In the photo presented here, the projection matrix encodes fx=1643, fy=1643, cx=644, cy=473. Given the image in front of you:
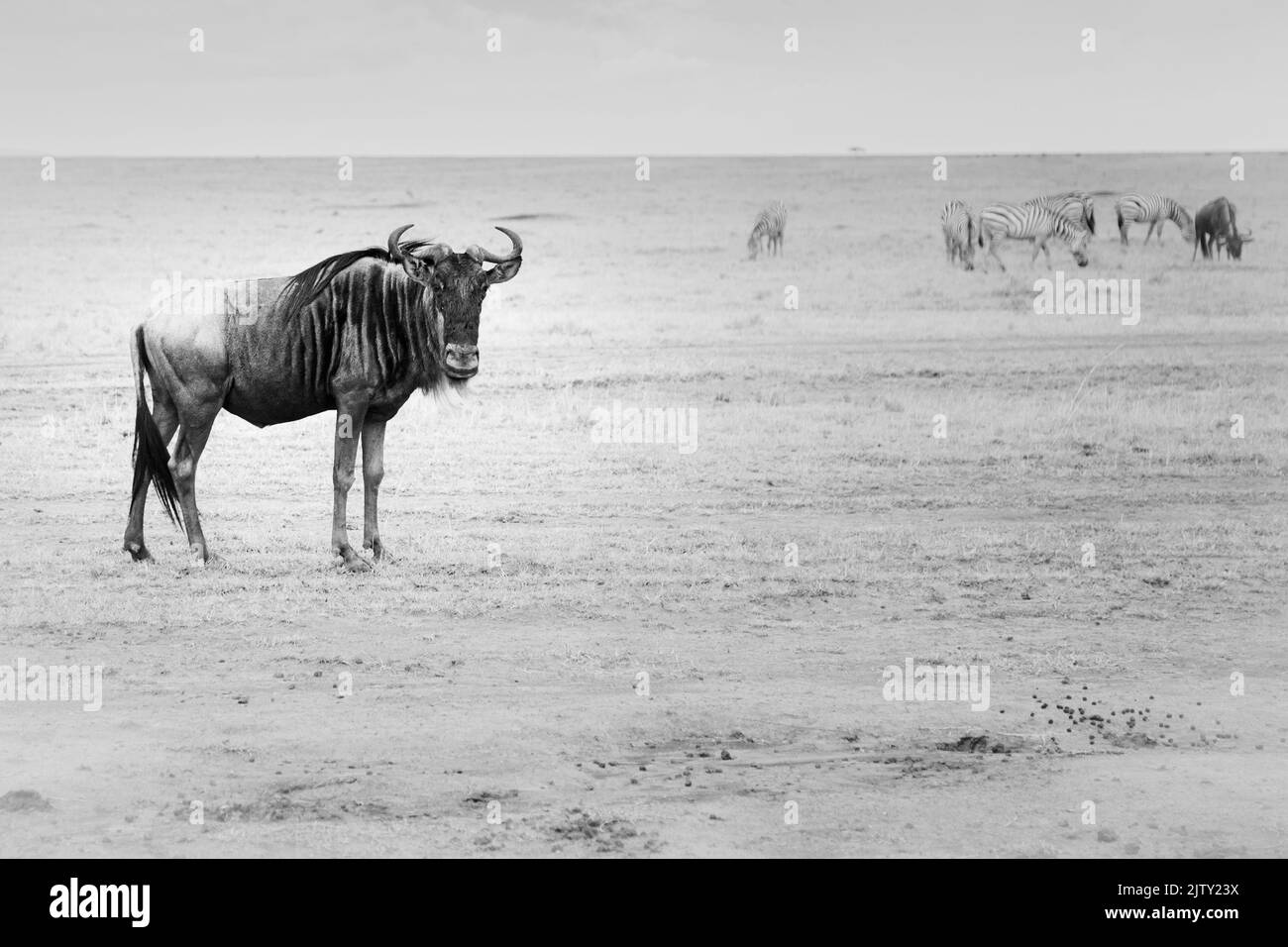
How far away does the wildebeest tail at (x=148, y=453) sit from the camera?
9.19 metres

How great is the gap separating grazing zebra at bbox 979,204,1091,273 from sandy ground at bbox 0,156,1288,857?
27.2 feet

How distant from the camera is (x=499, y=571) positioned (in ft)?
31.4

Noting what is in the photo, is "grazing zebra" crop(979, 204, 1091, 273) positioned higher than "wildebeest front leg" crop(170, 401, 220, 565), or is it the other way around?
"grazing zebra" crop(979, 204, 1091, 273)

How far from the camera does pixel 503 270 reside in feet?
29.7

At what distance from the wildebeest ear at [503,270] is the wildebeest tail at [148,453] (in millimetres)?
2069

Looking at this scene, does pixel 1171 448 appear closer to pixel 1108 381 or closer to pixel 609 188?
pixel 1108 381

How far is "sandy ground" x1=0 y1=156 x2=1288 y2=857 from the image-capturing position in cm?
598

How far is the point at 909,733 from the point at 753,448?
6686 millimetres

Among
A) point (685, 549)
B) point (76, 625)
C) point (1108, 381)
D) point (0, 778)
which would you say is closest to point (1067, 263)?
point (1108, 381)

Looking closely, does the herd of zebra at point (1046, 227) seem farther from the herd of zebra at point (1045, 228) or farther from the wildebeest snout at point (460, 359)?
the wildebeest snout at point (460, 359)

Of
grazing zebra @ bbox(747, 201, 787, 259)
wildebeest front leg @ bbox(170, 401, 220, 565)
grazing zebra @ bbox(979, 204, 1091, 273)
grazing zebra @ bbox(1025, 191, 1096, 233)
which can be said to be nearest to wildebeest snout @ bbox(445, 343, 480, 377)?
wildebeest front leg @ bbox(170, 401, 220, 565)

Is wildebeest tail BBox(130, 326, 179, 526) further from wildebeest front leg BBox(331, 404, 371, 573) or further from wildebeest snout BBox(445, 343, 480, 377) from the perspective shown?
wildebeest snout BBox(445, 343, 480, 377)

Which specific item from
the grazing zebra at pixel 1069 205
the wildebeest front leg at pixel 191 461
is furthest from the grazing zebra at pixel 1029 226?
the wildebeest front leg at pixel 191 461

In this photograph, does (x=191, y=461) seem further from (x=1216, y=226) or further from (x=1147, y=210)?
(x=1147, y=210)
